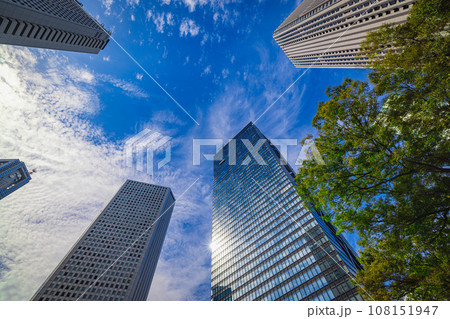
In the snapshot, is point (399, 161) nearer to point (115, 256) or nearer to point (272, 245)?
point (272, 245)

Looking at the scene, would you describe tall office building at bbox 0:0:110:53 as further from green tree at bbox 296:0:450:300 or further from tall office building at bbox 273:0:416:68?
tall office building at bbox 273:0:416:68

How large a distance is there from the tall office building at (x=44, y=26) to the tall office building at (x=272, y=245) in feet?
212

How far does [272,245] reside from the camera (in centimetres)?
5738

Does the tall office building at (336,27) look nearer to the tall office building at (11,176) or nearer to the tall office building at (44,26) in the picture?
the tall office building at (44,26)

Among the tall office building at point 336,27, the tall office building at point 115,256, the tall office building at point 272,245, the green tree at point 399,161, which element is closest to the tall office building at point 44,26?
the green tree at point 399,161

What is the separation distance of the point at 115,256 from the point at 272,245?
72.0 m

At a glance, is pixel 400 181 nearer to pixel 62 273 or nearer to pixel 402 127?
pixel 402 127

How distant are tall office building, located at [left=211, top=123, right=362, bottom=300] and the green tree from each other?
3918 cm

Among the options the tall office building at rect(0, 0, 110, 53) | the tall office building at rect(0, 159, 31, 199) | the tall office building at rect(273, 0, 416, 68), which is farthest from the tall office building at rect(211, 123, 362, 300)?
the tall office building at rect(0, 159, 31, 199)

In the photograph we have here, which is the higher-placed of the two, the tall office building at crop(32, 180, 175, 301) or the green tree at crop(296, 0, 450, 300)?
the tall office building at crop(32, 180, 175, 301)

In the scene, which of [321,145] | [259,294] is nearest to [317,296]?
[259,294]

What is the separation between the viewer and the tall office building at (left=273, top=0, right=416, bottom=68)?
49613 millimetres

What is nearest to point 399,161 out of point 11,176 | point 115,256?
point 115,256

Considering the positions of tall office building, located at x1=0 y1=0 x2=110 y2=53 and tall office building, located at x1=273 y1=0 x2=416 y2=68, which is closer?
tall office building, located at x1=0 y1=0 x2=110 y2=53
